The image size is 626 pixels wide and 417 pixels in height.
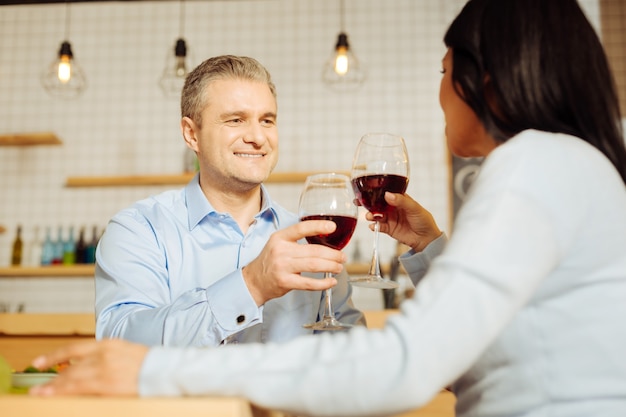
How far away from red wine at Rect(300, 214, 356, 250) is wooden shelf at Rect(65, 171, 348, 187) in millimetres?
2887

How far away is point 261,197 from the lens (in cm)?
195

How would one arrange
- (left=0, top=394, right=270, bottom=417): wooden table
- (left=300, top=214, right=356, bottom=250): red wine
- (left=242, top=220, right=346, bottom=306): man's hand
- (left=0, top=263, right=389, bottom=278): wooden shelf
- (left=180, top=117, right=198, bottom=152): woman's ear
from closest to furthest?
(left=0, top=394, right=270, bottom=417): wooden table → (left=242, top=220, right=346, bottom=306): man's hand → (left=300, top=214, right=356, bottom=250): red wine → (left=180, top=117, right=198, bottom=152): woman's ear → (left=0, top=263, right=389, bottom=278): wooden shelf

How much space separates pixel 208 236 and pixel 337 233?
2.16 feet

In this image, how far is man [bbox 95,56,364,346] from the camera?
1.37 meters

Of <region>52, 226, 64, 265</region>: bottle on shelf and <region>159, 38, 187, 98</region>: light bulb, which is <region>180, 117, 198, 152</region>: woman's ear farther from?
<region>52, 226, 64, 265</region>: bottle on shelf

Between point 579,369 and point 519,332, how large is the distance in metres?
0.08

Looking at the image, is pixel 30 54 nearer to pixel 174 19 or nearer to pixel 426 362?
pixel 174 19

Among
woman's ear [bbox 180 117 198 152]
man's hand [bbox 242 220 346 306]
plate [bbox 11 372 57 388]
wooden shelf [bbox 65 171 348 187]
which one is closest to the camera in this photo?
plate [bbox 11 372 57 388]

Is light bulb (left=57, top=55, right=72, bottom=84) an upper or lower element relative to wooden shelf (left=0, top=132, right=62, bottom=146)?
upper

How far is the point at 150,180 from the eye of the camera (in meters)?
4.25

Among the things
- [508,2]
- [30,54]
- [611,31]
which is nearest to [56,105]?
[30,54]

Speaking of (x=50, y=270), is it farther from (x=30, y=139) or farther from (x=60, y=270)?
(x=30, y=139)

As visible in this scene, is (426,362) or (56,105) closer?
(426,362)

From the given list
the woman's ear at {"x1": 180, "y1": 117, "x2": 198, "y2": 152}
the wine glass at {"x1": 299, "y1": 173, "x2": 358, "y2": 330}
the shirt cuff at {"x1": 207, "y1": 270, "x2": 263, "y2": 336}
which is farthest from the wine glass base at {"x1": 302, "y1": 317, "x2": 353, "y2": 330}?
the woman's ear at {"x1": 180, "y1": 117, "x2": 198, "y2": 152}
